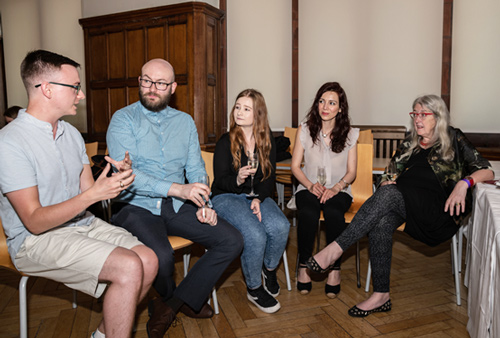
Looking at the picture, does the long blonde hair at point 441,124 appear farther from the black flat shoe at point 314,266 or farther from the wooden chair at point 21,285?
the wooden chair at point 21,285

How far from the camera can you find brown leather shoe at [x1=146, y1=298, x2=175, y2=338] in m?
2.02

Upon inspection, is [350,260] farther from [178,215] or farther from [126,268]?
[126,268]

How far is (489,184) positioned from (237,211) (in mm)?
1457

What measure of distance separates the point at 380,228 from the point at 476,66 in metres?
3.54

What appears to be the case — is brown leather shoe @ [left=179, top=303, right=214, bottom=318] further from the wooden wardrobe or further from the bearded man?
the wooden wardrobe

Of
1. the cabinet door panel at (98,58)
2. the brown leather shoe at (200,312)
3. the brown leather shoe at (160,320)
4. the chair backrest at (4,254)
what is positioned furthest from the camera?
the cabinet door panel at (98,58)

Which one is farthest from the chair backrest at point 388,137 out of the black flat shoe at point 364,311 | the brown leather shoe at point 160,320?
the brown leather shoe at point 160,320

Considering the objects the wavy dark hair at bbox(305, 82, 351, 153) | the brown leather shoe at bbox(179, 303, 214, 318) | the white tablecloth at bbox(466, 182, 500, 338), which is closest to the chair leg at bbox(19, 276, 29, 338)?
the brown leather shoe at bbox(179, 303, 214, 318)

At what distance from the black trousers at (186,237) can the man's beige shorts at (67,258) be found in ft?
1.16

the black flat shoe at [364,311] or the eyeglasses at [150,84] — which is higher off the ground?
the eyeglasses at [150,84]

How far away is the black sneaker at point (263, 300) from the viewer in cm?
241

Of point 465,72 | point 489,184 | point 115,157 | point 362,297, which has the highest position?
point 465,72

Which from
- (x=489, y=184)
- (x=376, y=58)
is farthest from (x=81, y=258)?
(x=376, y=58)

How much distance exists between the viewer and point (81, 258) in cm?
164
